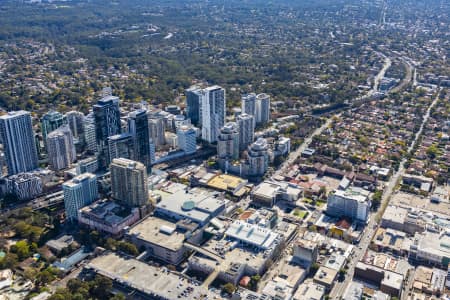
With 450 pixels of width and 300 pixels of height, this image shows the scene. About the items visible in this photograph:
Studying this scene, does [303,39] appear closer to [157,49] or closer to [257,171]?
[157,49]

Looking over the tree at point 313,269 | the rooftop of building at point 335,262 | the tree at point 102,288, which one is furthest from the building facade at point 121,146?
the rooftop of building at point 335,262

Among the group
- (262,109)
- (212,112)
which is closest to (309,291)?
(212,112)

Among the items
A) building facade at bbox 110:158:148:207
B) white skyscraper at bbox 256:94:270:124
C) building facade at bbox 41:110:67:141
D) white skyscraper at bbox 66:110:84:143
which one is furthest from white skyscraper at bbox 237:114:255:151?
building facade at bbox 41:110:67:141

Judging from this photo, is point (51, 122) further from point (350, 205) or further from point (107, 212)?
point (350, 205)

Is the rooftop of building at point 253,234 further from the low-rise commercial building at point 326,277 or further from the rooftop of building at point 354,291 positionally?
the rooftop of building at point 354,291

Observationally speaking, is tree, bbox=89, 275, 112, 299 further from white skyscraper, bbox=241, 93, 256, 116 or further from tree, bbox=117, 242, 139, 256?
white skyscraper, bbox=241, 93, 256, 116

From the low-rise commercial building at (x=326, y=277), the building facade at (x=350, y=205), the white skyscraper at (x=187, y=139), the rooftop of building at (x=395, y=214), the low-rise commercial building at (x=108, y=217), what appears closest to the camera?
the low-rise commercial building at (x=326, y=277)
